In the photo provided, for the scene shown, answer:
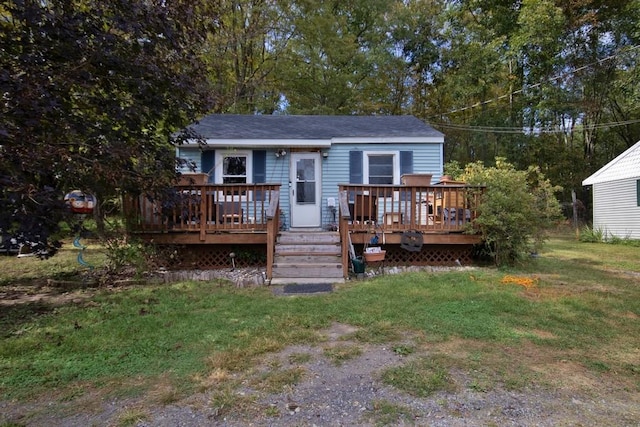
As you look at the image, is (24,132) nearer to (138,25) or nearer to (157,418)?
(138,25)

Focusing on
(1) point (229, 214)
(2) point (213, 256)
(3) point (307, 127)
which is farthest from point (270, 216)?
(3) point (307, 127)

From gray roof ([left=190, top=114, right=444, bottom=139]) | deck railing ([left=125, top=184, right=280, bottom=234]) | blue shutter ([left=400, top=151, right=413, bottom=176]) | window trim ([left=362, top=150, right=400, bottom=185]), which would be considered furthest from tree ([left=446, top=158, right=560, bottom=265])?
deck railing ([left=125, top=184, right=280, bottom=234])

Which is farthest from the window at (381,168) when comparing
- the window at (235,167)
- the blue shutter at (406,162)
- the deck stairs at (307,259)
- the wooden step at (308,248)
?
the wooden step at (308,248)

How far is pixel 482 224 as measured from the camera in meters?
6.94

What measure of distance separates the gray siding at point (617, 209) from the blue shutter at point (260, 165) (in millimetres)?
12715

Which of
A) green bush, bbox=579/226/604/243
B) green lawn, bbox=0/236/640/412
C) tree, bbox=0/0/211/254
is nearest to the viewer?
green lawn, bbox=0/236/640/412

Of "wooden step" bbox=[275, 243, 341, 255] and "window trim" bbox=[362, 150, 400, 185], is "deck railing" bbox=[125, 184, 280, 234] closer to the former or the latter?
"wooden step" bbox=[275, 243, 341, 255]

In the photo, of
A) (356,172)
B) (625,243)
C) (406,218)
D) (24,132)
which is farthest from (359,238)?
(625,243)

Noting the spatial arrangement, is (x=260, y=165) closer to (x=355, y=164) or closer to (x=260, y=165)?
(x=260, y=165)

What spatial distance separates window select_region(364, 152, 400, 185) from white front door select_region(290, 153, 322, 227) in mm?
1240

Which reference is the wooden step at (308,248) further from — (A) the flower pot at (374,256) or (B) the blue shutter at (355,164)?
(B) the blue shutter at (355,164)

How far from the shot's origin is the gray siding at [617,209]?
13453mm

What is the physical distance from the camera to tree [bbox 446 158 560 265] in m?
6.81

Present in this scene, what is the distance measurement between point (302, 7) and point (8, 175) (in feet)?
64.3
